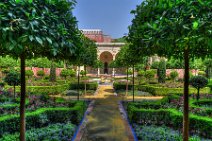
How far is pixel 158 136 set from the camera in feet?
25.4

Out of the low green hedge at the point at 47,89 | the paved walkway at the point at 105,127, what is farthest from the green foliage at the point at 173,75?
the paved walkway at the point at 105,127

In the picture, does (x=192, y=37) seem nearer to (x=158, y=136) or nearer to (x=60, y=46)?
(x=60, y=46)

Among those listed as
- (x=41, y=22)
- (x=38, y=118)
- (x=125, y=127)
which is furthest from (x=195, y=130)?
(x=41, y=22)

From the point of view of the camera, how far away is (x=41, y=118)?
8945 millimetres

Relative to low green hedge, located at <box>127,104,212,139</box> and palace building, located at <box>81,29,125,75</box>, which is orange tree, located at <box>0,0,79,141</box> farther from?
palace building, located at <box>81,29,125,75</box>

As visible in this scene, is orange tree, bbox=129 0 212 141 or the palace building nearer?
orange tree, bbox=129 0 212 141

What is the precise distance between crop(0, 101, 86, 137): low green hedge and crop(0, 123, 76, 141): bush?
439 mm

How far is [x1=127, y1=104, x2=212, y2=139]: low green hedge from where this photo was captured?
7990 mm

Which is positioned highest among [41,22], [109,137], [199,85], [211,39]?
[41,22]

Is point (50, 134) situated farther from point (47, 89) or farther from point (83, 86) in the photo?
point (83, 86)

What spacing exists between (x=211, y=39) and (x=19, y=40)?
253cm

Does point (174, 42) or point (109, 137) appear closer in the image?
point (174, 42)

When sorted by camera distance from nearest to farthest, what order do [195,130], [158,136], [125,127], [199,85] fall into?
[158,136]
[195,130]
[125,127]
[199,85]

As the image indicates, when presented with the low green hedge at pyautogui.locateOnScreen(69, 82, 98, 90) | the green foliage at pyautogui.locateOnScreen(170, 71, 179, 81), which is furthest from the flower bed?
the green foliage at pyautogui.locateOnScreen(170, 71, 179, 81)
